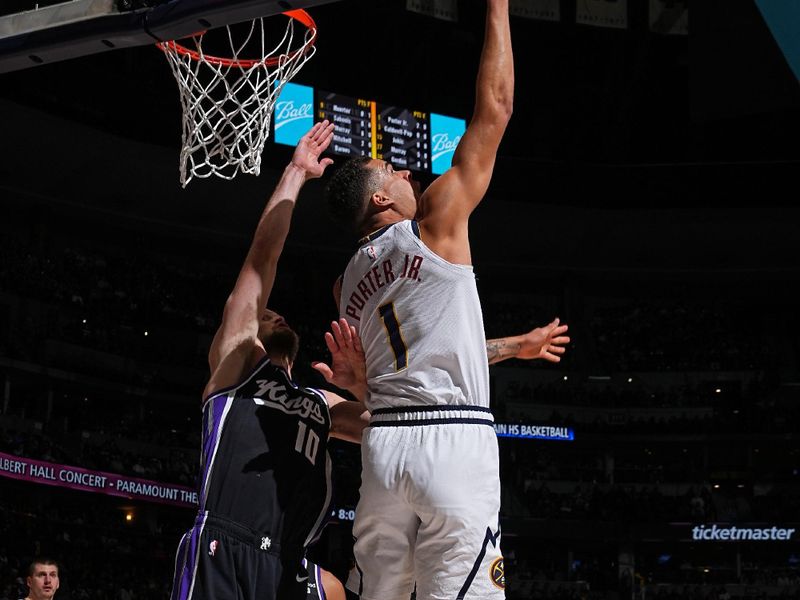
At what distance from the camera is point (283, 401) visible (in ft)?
14.0

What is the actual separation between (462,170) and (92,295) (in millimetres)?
21829

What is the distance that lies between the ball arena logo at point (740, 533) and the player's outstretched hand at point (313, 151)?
21.9m

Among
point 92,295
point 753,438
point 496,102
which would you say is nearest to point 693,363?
point 753,438

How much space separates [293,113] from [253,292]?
1710 centimetres

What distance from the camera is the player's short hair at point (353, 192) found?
392 cm

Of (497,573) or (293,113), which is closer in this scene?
(497,573)

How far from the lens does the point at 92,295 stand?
2425 centimetres

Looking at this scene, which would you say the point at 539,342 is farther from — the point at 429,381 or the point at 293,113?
A: the point at 293,113

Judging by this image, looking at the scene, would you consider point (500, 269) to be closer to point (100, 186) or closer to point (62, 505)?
point (100, 186)

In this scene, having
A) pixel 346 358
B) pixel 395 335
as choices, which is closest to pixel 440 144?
pixel 346 358

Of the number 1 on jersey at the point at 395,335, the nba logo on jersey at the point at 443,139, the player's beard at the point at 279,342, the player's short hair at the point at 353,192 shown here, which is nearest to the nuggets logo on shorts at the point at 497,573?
the number 1 on jersey at the point at 395,335

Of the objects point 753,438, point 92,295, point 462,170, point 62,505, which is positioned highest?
point 92,295

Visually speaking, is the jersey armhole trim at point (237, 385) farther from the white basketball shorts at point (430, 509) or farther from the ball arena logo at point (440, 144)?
the ball arena logo at point (440, 144)

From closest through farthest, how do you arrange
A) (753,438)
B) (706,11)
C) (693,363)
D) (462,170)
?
(462,170) < (706,11) < (753,438) < (693,363)
